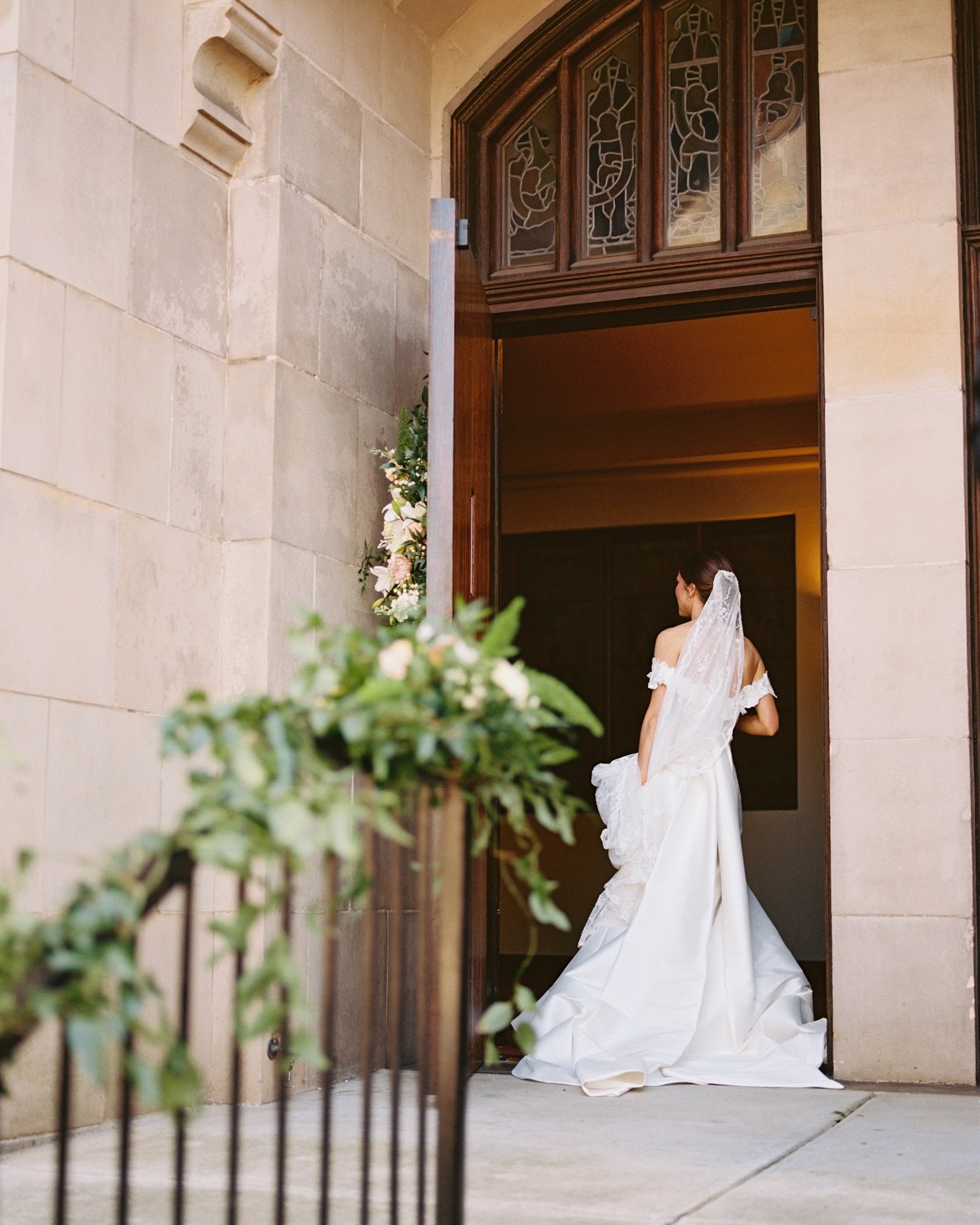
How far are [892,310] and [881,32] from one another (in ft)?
3.49

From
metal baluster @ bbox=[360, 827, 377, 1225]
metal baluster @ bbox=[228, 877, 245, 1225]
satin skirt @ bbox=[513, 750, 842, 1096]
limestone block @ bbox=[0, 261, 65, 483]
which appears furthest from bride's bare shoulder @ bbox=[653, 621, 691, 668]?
metal baluster @ bbox=[228, 877, 245, 1225]

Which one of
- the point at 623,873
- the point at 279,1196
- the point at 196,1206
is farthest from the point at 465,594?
the point at 279,1196

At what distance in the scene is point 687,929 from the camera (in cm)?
607

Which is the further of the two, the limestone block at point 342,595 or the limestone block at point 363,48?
the limestone block at point 363,48

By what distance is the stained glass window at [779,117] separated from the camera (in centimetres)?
601

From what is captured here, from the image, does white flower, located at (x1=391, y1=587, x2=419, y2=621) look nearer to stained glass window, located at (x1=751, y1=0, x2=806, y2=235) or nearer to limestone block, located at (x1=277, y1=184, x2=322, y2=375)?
limestone block, located at (x1=277, y1=184, x2=322, y2=375)

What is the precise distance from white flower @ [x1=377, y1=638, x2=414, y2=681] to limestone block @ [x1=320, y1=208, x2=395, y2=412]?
3.90 m

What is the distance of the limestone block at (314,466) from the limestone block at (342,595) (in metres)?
0.05

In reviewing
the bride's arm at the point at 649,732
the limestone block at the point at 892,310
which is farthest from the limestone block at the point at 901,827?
the limestone block at the point at 892,310

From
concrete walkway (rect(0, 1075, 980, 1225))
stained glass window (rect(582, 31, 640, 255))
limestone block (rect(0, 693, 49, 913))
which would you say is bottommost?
concrete walkway (rect(0, 1075, 980, 1225))

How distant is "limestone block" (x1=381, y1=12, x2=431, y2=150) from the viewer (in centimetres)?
625

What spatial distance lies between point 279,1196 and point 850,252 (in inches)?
177

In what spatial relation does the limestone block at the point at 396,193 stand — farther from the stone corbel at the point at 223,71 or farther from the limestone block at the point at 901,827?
the limestone block at the point at 901,827
